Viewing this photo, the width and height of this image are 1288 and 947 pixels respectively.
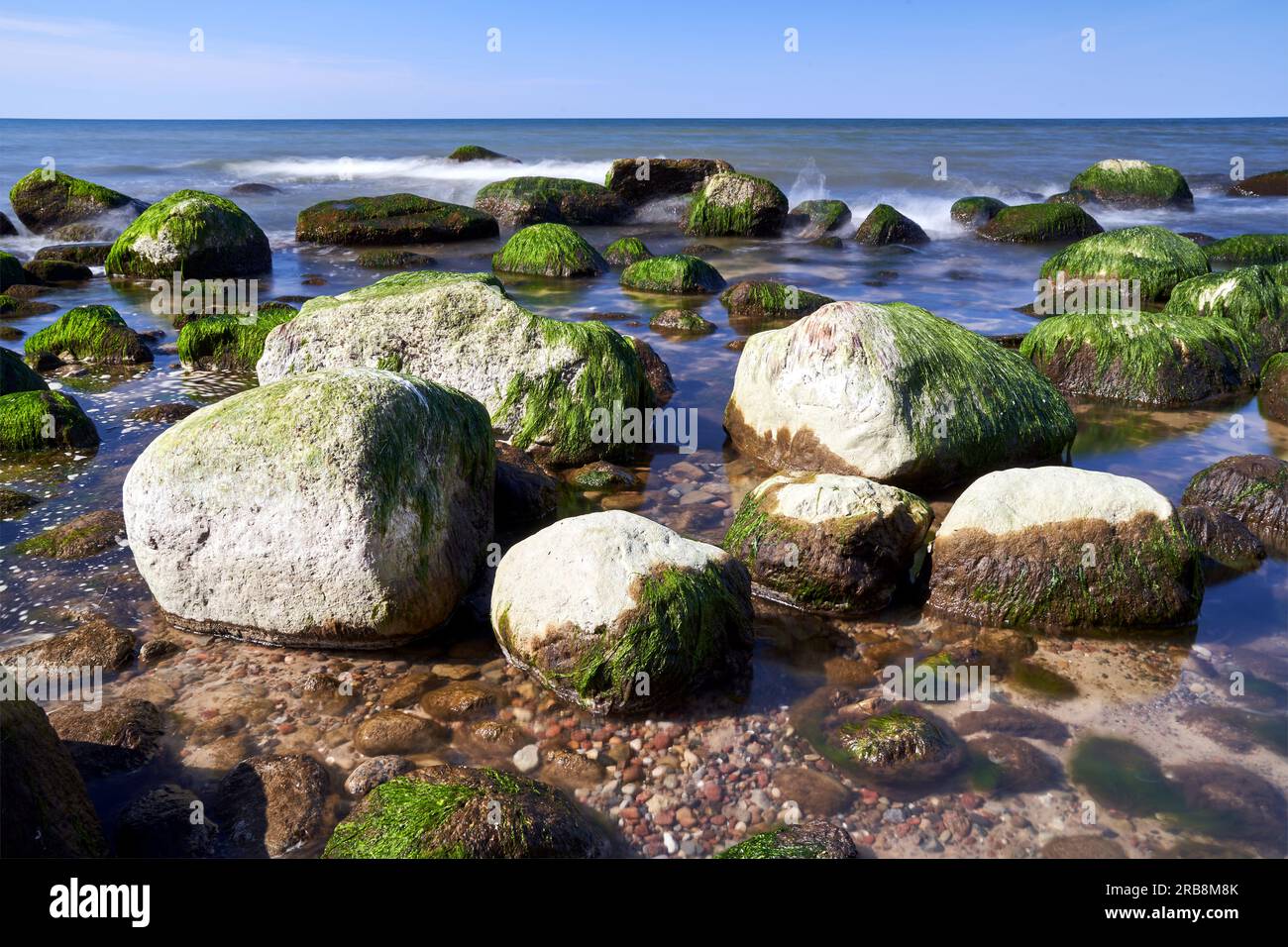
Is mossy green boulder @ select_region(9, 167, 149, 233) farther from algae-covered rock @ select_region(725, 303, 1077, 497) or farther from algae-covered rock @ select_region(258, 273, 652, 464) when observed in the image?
algae-covered rock @ select_region(725, 303, 1077, 497)

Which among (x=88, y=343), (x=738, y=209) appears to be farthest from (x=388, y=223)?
(x=88, y=343)

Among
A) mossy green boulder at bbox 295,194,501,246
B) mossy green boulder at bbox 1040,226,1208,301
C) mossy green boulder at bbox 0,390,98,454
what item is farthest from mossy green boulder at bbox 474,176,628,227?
mossy green boulder at bbox 0,390,98,454

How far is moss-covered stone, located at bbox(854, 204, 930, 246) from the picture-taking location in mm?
19766

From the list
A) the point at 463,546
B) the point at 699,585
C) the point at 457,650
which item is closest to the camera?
the point at 699,585

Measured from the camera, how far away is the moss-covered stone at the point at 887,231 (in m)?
19.8

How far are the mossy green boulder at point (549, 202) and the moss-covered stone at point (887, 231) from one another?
5.75 metres

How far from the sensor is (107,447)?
802 centimetres

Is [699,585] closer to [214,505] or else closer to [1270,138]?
[214,505]

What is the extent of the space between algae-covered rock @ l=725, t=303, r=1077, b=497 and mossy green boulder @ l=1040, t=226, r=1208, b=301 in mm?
7007

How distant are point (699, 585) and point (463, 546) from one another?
157 cm

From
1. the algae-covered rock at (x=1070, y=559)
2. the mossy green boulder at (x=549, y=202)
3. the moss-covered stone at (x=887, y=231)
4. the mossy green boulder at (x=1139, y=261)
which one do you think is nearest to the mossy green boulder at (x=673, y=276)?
the mossy green boulder at (x=1139, y=261)

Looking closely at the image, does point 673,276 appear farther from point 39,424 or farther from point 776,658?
point 776,658

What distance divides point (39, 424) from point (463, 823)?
6245 millimetres
